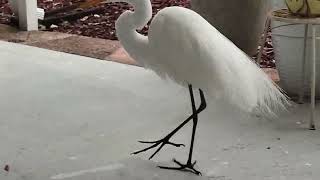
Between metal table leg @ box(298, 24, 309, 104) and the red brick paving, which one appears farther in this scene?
the red brick paving

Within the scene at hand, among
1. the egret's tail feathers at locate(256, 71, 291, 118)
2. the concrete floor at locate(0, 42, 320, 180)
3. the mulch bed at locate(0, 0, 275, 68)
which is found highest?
the egret's tail feathers at locate(256, 71, 291, 118)

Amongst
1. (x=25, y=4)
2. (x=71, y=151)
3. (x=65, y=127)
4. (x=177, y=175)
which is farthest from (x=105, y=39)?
(x=177, y=175)

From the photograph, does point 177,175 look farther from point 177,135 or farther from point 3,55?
point 3,55

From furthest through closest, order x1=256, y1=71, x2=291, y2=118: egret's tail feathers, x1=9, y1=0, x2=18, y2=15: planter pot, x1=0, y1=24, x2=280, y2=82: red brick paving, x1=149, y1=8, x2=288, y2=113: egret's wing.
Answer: x1=9, y1=0, x2=18, y2=15: planter pot → x1=0, y1=24, x2=280, y2=82: red brick paving → x1=256, y1=71, x2=291, y2=118: egret's tail feathers → x1=149, y1=8, x2=288, y2=113: egret's wing

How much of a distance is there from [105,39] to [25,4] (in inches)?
32.7

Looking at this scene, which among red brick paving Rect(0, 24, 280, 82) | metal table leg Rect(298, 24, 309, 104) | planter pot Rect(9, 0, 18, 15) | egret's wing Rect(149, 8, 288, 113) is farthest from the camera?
planter pot Rect(9, 0, 18, 15)

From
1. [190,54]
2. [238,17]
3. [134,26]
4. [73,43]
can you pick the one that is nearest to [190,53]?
[190,54]

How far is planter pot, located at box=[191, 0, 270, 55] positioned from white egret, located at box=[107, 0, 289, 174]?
5.51 ft

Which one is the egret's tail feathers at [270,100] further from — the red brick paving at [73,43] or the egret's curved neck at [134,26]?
the red brick paving at [73,43]

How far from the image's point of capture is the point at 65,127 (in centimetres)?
330

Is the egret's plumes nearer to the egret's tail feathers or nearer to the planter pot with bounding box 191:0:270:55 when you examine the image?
the egret's tail feathers

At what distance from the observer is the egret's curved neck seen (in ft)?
8.87

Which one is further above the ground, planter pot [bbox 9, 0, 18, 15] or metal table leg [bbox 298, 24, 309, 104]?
metal table leg [bbox 298, 24, 309, 104]

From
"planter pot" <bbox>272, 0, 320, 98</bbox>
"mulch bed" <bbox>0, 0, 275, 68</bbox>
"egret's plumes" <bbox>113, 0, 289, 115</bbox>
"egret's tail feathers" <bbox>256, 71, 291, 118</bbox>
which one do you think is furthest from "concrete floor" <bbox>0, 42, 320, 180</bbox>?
"mulch bed" <bbox>0, 0, 275, 68</bbox>
